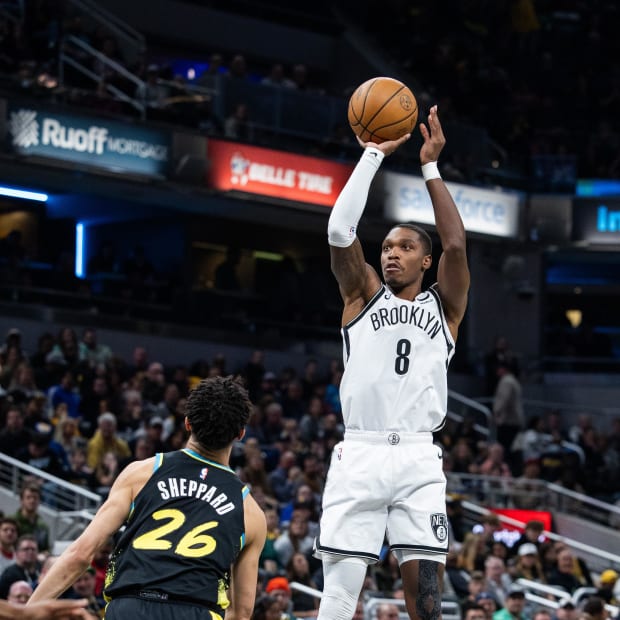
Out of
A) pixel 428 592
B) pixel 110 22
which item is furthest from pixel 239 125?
pixel 428 592

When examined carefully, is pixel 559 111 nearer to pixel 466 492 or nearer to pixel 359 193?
pixel 466 492

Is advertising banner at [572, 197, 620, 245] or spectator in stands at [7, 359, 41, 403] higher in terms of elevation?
advertising banner at [572, 197, 620, 245]

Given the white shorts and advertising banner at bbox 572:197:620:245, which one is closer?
the white shorts

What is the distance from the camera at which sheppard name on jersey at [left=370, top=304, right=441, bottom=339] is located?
7.34m

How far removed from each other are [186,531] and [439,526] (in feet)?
6.04

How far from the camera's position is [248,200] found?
23.1 metres

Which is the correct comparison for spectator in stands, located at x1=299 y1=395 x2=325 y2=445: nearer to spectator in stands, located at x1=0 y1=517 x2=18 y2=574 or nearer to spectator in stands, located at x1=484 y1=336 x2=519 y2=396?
spectator in stands, located at x1=484 y1=336 x2=519 y2=396

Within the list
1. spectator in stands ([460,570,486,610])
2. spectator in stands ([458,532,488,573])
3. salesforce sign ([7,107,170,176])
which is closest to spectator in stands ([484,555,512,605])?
spectator in stands ([460,570,486,610])

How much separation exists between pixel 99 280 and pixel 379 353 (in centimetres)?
1680

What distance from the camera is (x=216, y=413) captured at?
19.3ft

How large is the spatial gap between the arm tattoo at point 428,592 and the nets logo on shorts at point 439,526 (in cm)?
13

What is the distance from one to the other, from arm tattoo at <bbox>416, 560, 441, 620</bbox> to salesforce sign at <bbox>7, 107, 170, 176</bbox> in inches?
555

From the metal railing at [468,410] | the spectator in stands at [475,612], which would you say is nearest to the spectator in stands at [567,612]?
the spectator in stands at [475,612]

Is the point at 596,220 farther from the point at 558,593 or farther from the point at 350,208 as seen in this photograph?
the point at 350,208
